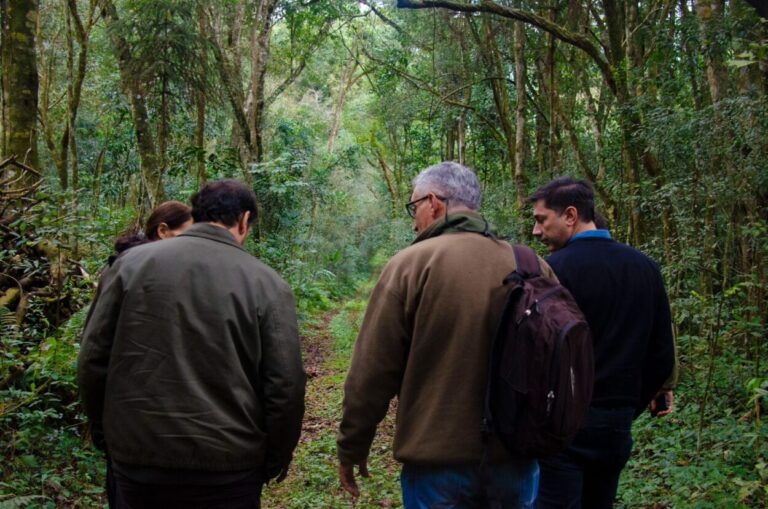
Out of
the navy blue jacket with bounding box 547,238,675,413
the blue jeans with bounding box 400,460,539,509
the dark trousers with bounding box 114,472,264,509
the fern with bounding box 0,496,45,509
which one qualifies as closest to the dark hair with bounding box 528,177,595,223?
the navy blue jacket with bounding box 547,238,675,413

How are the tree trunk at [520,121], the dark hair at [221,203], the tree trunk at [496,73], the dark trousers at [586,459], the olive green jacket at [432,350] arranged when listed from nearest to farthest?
1. the olive green jacket at [432,350]
2. the dark hair at [221,203]
3. the dark trousers at [586,459]
4. the tree trunk at [520,121]
5. the tree trunk at [496,73]

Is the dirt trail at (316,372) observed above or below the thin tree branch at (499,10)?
below

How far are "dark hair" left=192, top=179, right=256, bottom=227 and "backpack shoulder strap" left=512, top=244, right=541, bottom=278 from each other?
124 centimetres

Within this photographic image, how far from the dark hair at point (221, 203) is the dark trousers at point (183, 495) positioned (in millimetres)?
1110

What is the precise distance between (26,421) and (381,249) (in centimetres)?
2433

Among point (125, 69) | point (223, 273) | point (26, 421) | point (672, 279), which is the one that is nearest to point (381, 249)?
point (125, 69)

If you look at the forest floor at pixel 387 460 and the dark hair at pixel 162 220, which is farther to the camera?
the forest floor at pixel 387 460

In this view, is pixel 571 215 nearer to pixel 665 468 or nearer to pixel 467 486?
pixel 467 486

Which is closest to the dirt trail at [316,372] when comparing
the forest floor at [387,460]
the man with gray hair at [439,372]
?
the forest floor at [387,460]

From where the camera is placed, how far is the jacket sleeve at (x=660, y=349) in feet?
10.5

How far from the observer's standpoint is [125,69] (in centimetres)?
1071

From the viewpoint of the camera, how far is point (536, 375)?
7.43 ft

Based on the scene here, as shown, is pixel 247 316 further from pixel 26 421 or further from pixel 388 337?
pixel 26 421

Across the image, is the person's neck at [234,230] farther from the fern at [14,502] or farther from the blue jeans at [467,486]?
the fern at [14,502]
